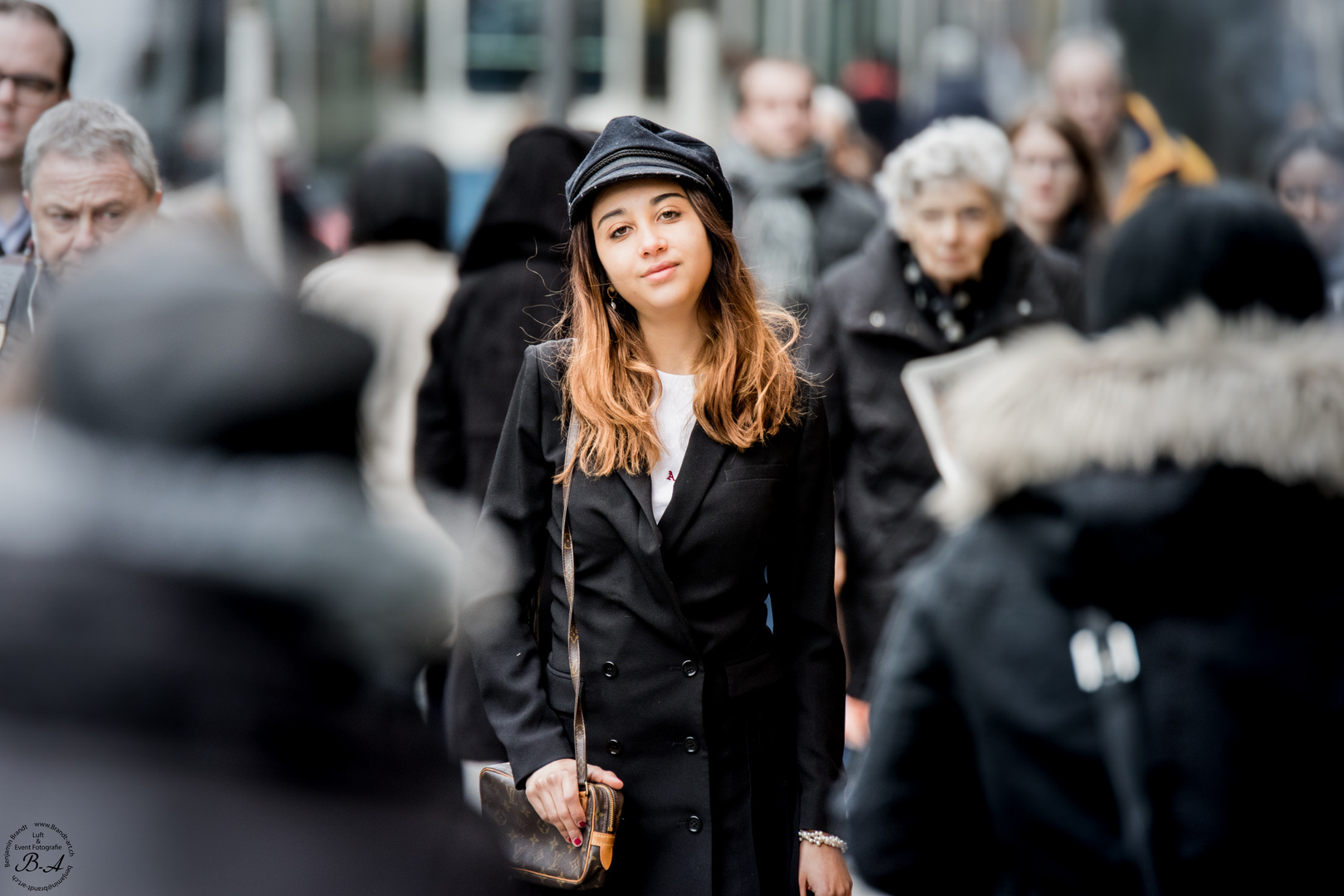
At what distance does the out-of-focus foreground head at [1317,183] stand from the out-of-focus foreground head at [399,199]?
3079 mm

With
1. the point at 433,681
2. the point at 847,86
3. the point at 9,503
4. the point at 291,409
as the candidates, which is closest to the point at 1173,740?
the point at 291,409

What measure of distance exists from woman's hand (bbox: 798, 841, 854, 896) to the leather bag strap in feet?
1.48

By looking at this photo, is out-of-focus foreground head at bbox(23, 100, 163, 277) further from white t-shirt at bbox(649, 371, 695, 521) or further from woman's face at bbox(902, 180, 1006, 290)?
woman's face at bbox(902, 180, 1006, 290)

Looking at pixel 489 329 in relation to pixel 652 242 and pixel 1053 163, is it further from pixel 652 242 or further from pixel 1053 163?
pixel 1053 163

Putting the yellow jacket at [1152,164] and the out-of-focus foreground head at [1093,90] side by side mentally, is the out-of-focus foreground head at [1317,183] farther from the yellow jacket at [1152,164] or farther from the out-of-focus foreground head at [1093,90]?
the out-of-focus foreground head at [1093,90]

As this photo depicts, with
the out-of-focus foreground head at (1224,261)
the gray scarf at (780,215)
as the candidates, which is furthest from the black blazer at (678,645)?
the gray scarf at (780,215)

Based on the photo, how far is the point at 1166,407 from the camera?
175 cm

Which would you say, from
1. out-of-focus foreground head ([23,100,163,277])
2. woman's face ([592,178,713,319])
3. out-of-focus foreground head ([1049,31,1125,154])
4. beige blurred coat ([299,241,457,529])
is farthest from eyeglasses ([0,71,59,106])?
out-of-focus foreground head ([1049,31,1125,154])

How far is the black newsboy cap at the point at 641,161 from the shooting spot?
276 centimetres

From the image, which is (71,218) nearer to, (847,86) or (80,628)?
(80,628)

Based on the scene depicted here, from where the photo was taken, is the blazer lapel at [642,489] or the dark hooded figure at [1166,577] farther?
the blazer lapel at [642,489]

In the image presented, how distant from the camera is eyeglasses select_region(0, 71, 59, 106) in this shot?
13.4 ft

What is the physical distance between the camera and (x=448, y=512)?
14.7 ft

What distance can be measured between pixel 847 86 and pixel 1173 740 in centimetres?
1320
